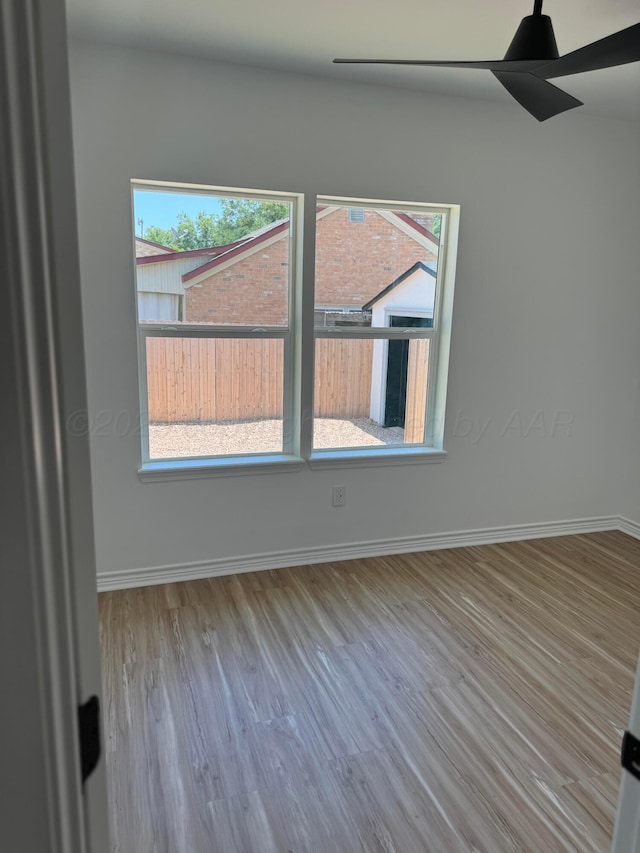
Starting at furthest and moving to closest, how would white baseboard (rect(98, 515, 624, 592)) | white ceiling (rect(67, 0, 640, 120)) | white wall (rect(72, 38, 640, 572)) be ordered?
1. white baseboard (rect(98, 515, 624, 592))
2. white wall (rect(72, 38, 640, 572))
3. white ceiling (rect(67, 0, 640, 120))

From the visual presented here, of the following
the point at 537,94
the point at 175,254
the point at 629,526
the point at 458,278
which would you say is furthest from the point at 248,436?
the point at 629,526

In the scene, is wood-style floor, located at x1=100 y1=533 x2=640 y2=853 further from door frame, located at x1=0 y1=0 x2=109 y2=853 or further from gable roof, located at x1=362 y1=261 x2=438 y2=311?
gable roof, located at x1=362 y1=261 x2=438 y2=311

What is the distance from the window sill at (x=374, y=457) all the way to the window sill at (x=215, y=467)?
13 cm

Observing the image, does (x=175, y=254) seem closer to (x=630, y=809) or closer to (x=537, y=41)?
(x=537, y=41)

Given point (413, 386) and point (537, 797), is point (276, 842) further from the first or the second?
point (413, 386)

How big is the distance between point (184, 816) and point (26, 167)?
1.83 metres

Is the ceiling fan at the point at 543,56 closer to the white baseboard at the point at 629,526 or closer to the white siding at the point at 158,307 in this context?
the white siding at the point at 158,307

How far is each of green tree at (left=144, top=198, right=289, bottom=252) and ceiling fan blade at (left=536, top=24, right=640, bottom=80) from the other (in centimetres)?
Result: 155

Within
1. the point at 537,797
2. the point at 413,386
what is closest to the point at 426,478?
the point at 413,386

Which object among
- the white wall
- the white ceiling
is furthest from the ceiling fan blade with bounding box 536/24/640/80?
the white wall

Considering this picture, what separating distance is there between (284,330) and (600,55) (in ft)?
6.28

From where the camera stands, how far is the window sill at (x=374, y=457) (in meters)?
3.27

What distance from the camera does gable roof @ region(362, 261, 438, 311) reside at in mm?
3281

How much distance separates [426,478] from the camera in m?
3.50
